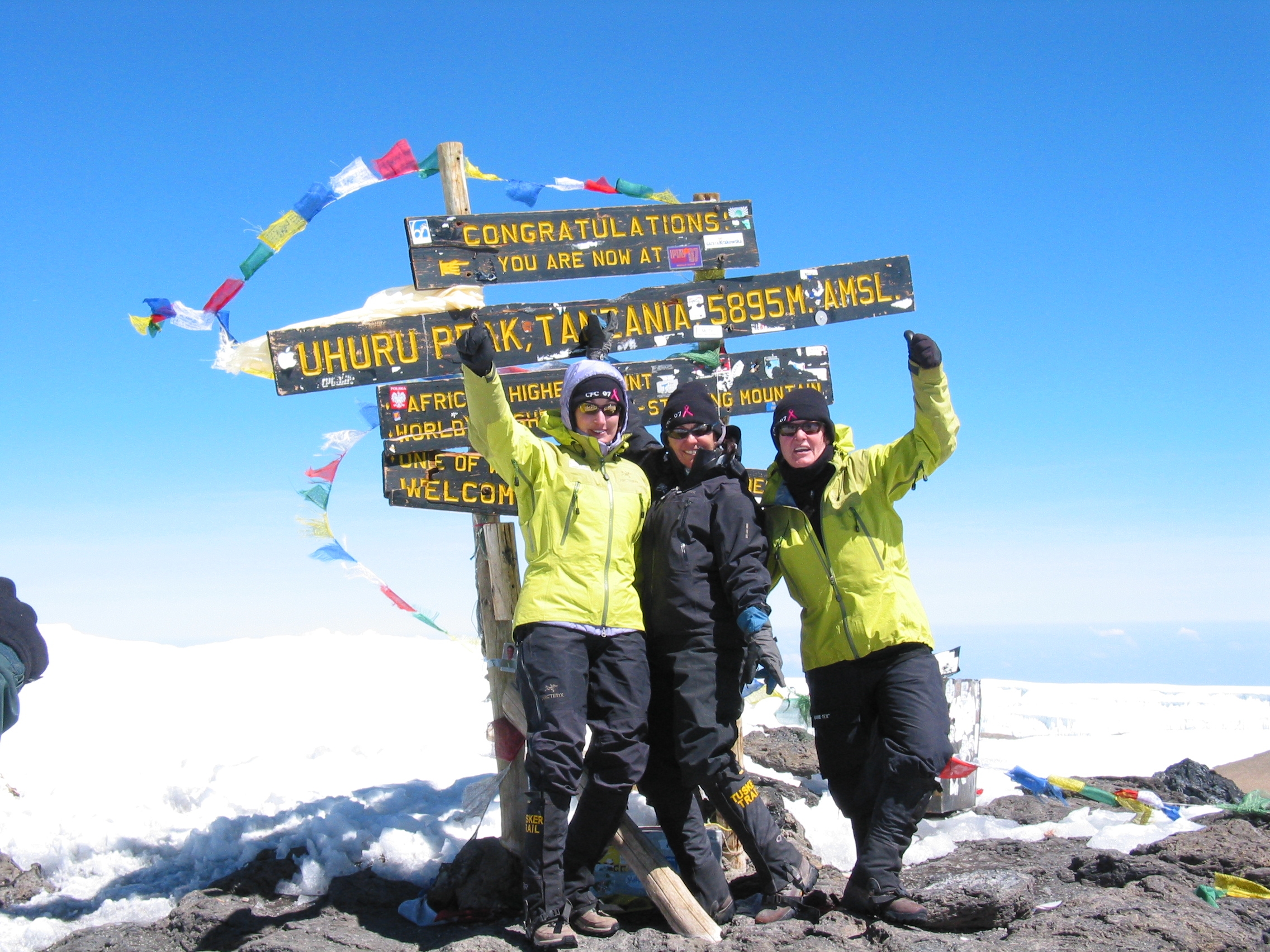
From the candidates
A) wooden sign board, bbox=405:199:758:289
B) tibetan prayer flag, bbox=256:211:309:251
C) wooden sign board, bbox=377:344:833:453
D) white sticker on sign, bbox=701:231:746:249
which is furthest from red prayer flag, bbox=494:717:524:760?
white sticker on sign, bbox=701:231:746:249

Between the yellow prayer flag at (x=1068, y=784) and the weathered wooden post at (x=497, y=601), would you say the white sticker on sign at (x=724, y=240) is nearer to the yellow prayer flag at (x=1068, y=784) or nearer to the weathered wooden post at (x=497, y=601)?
the weathered wooden post at (x=497, y=601)

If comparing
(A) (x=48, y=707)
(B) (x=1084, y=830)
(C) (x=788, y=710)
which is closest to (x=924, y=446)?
(B) (x=1084, y=830)

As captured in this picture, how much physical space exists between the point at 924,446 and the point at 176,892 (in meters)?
4.02

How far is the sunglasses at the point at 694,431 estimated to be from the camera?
13.1ft

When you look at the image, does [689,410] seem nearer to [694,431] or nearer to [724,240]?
[694,431]

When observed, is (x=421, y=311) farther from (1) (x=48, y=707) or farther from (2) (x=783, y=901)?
(1) (x=48, y=707)

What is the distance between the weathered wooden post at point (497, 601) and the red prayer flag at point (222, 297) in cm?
110

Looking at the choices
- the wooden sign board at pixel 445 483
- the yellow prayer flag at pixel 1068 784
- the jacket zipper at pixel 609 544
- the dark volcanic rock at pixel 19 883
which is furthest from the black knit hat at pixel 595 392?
the yellow prayer flag at pixel 1068 784

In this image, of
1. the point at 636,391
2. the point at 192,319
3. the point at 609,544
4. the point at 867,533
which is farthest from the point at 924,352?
the point at 192,319

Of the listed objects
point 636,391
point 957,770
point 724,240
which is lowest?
point 957,770

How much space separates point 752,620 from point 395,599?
196 centimetres

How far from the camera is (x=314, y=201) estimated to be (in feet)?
15.3

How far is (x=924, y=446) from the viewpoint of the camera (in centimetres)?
389

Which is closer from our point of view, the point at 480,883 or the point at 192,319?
Result: the point at 480,883
